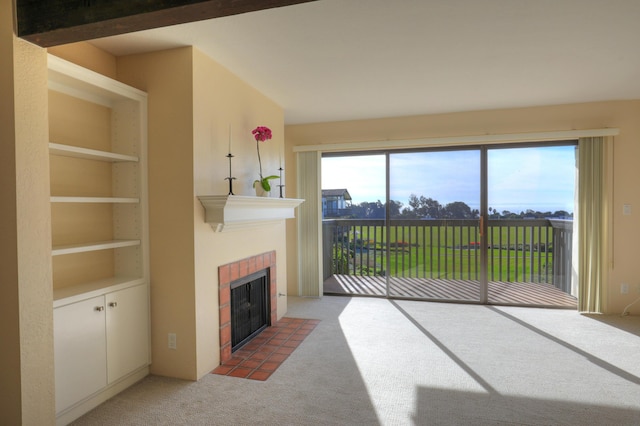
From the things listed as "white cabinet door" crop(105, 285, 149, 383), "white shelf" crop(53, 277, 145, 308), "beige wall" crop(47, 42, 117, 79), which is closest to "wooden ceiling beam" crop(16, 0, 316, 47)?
"beige wall" crop(47, 42, 117, 79)

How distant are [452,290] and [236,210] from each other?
10.5ft

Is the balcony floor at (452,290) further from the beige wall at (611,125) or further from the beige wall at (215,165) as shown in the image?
the beige wall at (215,165)

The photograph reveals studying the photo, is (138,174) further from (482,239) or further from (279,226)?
(482,239)

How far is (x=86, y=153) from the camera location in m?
2.28

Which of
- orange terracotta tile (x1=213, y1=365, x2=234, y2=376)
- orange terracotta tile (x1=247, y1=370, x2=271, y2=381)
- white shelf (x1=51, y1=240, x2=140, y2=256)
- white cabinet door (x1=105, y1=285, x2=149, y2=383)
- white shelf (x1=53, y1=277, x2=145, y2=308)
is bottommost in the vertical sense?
orange terracotta tile (x1=213, y1=365, x2=234, y2=376)

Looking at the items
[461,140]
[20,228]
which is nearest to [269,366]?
[20,228]

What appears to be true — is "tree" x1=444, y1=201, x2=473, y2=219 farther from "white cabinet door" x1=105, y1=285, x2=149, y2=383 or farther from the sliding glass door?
"white cabinet door" x1=105, y1=285, x2=149, y2=383

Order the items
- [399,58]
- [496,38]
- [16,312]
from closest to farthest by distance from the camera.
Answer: [16,312], [496,38], [399,58]

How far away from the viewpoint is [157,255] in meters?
2.71

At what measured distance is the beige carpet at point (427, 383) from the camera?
2.19 m

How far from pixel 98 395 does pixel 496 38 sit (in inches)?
136

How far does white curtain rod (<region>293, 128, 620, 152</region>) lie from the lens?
13.6 feet

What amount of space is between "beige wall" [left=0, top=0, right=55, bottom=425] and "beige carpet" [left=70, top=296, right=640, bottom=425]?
1.82 feet

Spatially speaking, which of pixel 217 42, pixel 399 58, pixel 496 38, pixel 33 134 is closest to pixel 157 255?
pixel 33 134
